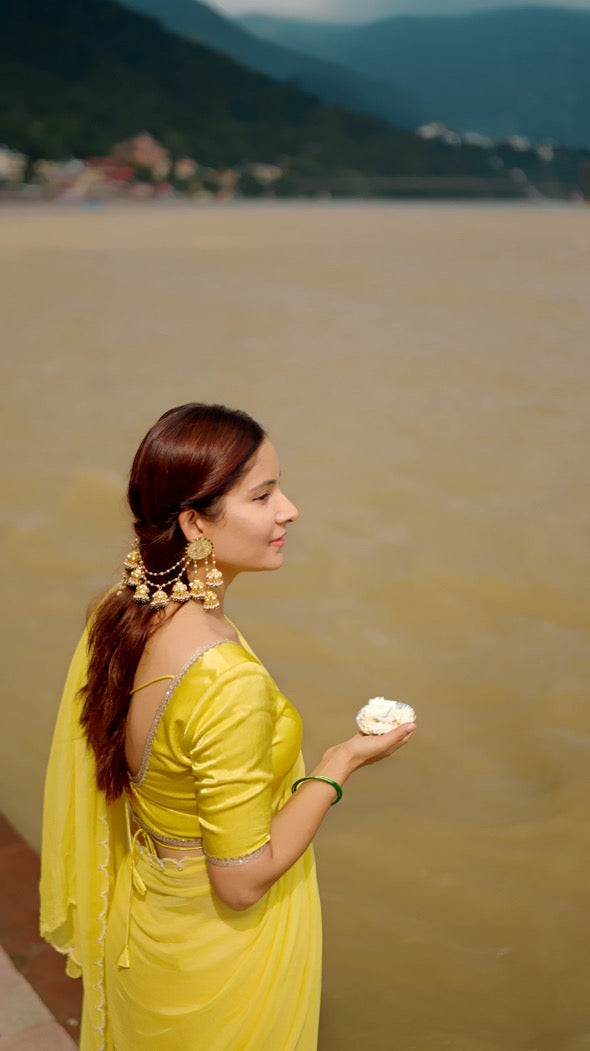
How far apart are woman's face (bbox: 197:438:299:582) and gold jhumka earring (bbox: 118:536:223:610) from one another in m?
0.02

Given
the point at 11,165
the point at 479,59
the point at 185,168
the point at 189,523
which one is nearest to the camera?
the point at 189,523

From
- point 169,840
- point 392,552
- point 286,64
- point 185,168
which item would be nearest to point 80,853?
point 169,840

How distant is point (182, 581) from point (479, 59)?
74942mm

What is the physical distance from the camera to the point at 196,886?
1312mm

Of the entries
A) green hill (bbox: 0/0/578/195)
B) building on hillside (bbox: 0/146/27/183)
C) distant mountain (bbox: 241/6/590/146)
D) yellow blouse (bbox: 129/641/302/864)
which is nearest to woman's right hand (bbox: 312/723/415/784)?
yellow blouse (bbox: 129/641/302/864)

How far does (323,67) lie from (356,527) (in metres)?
65.4

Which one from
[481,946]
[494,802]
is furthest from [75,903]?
[494,802]

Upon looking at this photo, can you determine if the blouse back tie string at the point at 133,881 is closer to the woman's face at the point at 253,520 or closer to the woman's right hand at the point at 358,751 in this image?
the woman's right hand at the point at 358,751

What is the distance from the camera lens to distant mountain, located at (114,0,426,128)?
62.0 metres

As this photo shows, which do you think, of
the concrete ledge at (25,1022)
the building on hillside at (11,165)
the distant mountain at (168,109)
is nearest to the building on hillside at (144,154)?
the distant mountain at (168,109)

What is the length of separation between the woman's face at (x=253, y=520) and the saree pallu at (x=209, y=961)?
361 mm

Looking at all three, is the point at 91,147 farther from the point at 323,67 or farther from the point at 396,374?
the point at 396,374

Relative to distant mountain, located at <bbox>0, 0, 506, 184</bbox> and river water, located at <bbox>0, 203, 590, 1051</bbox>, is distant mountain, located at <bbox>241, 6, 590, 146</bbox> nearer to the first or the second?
distant mountain, located at <bbox>0, 0, 506, 184</bbox>

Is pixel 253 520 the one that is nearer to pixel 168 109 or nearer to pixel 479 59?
pixel 168 109
